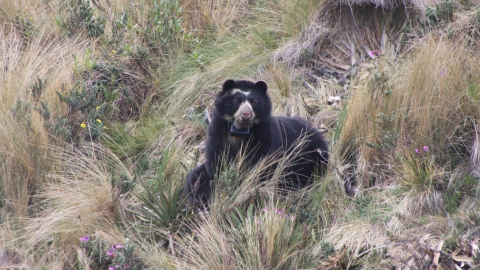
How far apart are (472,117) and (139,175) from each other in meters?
3.15

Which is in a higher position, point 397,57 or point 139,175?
point 397,57

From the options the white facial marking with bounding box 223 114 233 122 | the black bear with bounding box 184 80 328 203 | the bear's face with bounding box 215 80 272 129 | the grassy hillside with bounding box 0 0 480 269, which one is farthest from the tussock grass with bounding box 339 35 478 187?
the white facial marking with bounding box 223 114 233 122

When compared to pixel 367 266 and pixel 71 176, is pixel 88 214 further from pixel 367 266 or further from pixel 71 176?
A: pixel 367 266

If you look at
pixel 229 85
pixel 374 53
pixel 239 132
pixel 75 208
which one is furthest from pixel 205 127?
pixel 374 53

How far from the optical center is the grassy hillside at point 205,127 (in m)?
5.53

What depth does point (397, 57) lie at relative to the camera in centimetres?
818

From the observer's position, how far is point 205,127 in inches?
302

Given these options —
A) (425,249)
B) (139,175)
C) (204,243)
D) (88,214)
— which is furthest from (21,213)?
(425,249)

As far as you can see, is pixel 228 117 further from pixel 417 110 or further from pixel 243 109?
pixel 417 110

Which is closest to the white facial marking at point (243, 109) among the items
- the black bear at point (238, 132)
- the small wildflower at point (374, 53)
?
the black bear at point (238, 132)

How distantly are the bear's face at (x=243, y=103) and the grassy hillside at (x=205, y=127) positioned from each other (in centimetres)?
42

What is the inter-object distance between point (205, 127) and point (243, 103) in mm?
1276

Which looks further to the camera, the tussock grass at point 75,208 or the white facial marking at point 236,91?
the white facial marking at point 236,91

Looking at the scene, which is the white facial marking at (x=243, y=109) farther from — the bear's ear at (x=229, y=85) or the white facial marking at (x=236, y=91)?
the bear's ear at (x=229, y=85)
